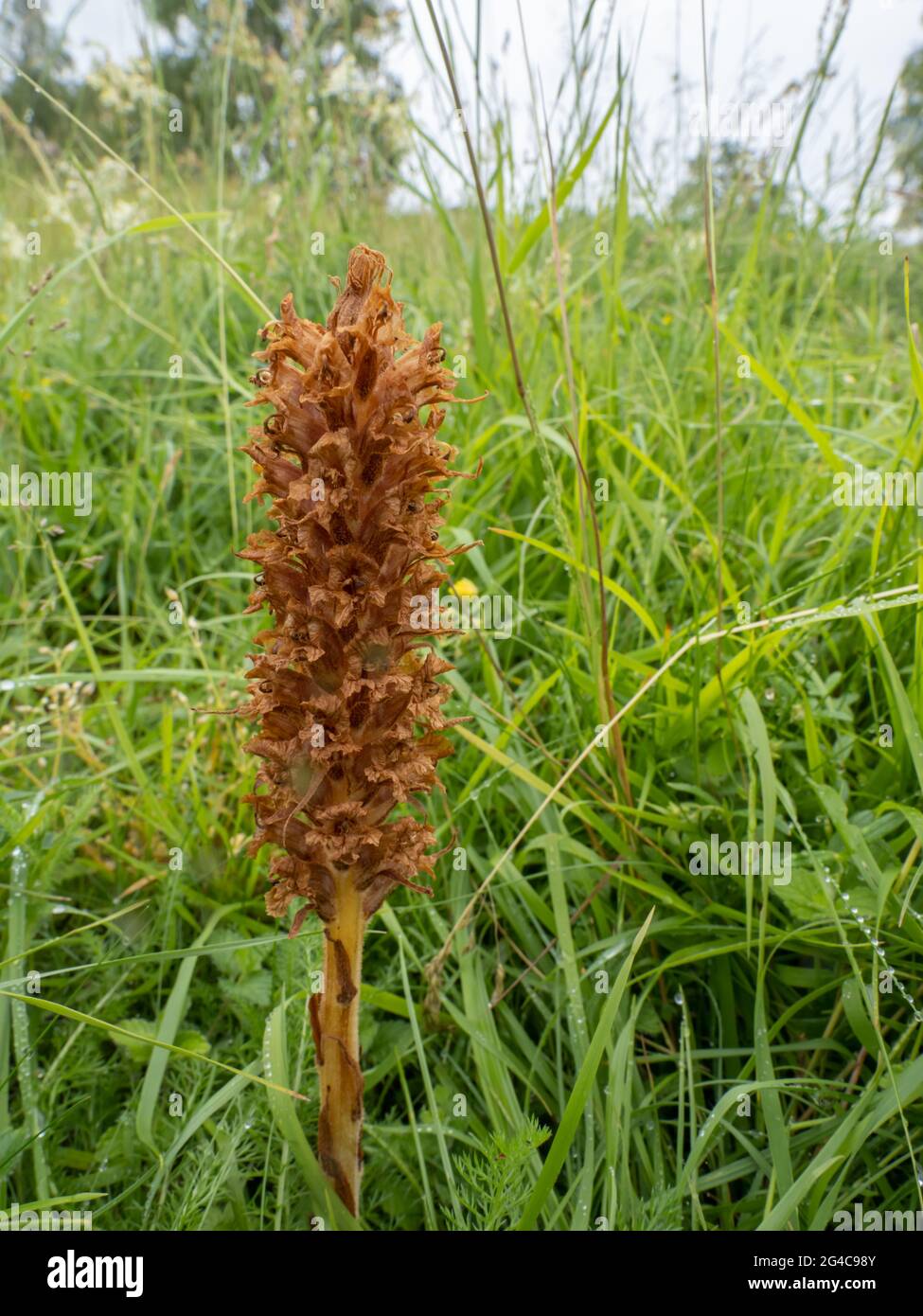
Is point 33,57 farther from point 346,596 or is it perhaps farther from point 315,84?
point 346,596

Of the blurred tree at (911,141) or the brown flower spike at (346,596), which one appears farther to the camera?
the blurred tree at (911,141)

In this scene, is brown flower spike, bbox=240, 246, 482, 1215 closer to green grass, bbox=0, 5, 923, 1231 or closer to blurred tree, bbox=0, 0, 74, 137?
green grass, bbox=0, 5, 923, 1231

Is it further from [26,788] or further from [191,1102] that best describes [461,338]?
[191,1102]

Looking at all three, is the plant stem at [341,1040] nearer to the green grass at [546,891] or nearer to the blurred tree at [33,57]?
the green grass at [546,891]

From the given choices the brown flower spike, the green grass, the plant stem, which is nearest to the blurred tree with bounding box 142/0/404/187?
the green grass

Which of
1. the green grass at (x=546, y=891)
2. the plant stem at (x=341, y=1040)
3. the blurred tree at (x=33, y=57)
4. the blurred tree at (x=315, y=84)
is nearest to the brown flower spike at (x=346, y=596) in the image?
the plant stem at (x=341, y=1040)
